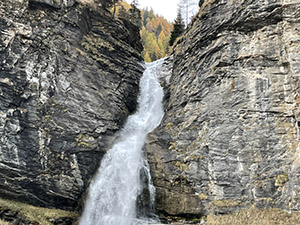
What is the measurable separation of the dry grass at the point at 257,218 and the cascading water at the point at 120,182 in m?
4.76

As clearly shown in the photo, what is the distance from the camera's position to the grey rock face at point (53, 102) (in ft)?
54.2

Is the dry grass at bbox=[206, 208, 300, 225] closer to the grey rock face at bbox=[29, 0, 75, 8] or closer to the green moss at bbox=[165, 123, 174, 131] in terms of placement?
the green moss at bbox=[165, 123, 174, 131]

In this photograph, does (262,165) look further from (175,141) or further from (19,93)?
(19,93)

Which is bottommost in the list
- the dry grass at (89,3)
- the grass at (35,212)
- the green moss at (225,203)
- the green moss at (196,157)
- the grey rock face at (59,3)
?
the grass at (35,212)

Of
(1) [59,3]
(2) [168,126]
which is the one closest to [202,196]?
(2) [168,126]

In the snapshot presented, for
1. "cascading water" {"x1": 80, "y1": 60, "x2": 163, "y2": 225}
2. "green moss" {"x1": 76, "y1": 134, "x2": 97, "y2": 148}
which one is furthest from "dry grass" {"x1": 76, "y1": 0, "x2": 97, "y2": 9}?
"green moss" {"x1": 76, "y1": 134, "x2": 97, "y2": 148}

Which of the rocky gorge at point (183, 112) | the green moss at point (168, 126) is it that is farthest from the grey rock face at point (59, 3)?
the green moss at point (168, 126)

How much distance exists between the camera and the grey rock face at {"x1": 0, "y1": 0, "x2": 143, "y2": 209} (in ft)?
54.2

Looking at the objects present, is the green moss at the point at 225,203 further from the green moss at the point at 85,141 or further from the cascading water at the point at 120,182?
the green moss at the point at 85,141

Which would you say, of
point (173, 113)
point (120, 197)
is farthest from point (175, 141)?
point (120, 197)

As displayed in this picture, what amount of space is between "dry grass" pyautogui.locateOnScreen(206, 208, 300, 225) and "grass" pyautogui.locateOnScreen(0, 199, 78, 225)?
9655 millimetres

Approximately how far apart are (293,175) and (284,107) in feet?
13.3

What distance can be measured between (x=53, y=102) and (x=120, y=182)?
27.1 ft

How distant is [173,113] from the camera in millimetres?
20141
